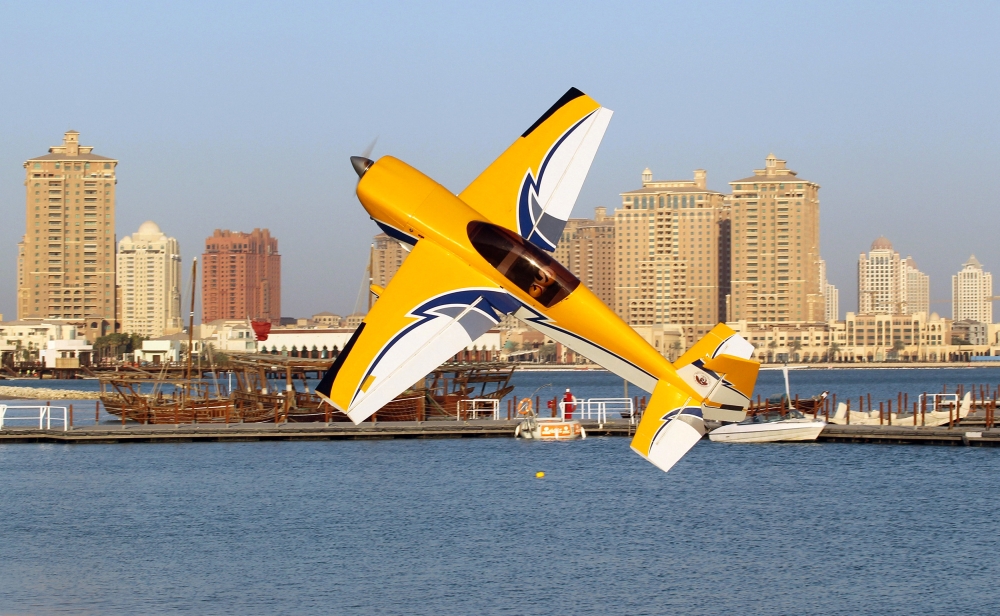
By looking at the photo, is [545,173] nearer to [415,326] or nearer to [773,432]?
[415,326]

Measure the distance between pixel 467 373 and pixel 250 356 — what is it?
12.8m

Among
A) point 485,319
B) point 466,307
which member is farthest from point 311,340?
point 485,319

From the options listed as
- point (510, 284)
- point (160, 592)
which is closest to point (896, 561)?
point (510, 284)

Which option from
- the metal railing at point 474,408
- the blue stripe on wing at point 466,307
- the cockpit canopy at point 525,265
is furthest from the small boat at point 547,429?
the cockpit canopy at point 525,265

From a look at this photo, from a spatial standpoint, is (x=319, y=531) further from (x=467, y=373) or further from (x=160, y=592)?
(x=467, y=373)

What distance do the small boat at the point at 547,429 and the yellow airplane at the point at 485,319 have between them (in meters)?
29.0

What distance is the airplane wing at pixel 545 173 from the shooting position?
24484mm

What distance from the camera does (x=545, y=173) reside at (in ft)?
84.3

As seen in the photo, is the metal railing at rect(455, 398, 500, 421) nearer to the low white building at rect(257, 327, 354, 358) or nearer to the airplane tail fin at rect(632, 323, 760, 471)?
the airplane tail fin at rect(632, 323, 760, 471)

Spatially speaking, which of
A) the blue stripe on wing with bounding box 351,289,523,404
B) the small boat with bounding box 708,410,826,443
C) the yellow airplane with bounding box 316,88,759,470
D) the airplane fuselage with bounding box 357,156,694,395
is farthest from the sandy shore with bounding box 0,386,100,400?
the blue stripe on wing with bounding box 351,289,523,404

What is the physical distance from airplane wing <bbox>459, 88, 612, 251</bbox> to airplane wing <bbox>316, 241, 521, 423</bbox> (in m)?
1.74

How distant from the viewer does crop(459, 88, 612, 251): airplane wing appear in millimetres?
24484

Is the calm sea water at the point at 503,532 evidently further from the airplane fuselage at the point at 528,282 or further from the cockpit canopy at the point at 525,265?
the cockpit canopy at the point at 525,265

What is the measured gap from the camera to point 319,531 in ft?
120
